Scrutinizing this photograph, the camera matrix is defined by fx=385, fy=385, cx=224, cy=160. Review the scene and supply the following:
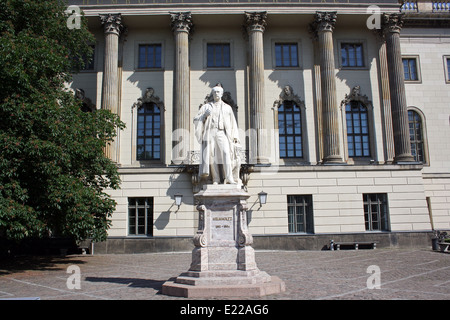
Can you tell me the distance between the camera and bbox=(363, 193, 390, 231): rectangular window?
2472cm

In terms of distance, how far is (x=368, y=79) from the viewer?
28078 millimetres

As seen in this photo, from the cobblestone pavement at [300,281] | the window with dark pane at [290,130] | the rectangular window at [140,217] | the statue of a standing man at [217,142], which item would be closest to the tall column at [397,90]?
the window with dark pane at [290,130]

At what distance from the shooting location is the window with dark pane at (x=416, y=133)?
30.0m

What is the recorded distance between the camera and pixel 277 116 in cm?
2747

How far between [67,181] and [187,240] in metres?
10.5

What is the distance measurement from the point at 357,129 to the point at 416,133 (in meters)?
6.06

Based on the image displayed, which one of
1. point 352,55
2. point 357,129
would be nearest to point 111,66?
point 352,55

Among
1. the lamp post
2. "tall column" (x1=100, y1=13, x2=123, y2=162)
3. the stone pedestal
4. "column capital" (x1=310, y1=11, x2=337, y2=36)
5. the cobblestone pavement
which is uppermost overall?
"column capital" (x1=310, y1=11, x2=337, y2=36)

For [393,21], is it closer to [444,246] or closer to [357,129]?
[357,129]

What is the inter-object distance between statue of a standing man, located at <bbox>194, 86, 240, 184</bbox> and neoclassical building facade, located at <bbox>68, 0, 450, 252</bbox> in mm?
13732

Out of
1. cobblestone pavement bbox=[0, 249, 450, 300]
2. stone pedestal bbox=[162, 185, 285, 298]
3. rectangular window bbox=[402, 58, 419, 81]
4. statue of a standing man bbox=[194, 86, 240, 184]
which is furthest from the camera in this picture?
rectangular window bbox=[402, 58, 419, 81]

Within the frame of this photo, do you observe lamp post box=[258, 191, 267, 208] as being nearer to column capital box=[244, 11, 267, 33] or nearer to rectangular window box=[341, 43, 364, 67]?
column capital box=[244, 11, 267, 33]

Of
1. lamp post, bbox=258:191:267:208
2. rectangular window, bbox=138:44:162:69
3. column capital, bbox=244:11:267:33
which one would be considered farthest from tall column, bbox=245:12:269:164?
rectangular window, bbox=138:44:162:69
